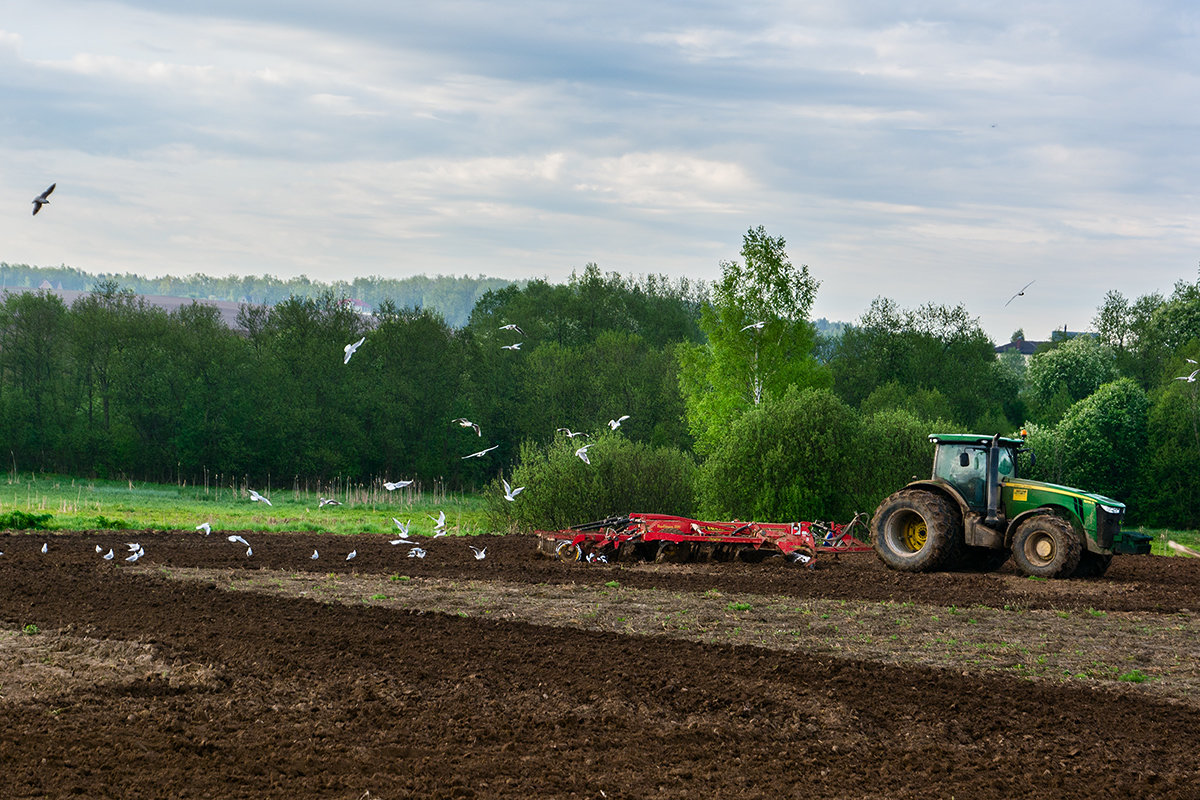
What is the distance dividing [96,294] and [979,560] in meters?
59.9

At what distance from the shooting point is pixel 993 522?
66.6ft

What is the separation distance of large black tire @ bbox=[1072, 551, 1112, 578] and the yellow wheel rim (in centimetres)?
298

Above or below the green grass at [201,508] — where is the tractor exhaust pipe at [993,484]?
above

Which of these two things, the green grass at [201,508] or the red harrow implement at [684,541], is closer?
the red harrow implement at [684,541]

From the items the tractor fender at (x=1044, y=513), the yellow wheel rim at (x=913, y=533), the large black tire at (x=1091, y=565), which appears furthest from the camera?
the yellow wheel rim at (x=913, y=533)

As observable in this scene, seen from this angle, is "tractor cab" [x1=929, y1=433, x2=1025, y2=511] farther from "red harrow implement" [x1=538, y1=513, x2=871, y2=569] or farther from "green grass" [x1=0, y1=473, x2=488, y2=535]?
"green grass" [x1=0, y1=473, x2=488, y2=535]

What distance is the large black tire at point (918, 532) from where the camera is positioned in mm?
20328

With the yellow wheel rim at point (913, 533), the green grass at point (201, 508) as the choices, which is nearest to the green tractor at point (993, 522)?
the yellow wheel rim at point (913, 533)

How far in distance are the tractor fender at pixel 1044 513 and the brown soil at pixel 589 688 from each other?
1.14 metres

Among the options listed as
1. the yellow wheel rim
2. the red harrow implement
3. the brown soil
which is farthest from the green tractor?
the red harrow implement

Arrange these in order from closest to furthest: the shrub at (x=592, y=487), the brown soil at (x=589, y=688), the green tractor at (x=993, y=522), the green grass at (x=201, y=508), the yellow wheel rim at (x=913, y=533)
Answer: the brown soil at (x=589, y=688), the green tractor at (x=993, y=522), the yellow wheel rim at (x=913, y=533), the shrub at (x=592, y=487), the green grass at (x=201, y=508)

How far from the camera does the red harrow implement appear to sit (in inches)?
858

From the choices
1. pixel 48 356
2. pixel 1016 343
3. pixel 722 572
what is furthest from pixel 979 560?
pixel 1016 343

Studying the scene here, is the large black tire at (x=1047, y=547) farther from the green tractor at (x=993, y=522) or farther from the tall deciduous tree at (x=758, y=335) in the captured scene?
the tall deciduous tree at (x=758, y=335)
